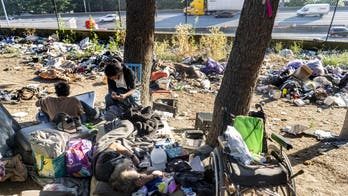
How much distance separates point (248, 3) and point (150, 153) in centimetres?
192

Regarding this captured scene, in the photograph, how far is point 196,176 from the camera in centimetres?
288

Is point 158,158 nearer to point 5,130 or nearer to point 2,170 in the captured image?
point 2,170

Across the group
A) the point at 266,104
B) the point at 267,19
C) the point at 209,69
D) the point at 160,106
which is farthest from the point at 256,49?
the point at 209,69

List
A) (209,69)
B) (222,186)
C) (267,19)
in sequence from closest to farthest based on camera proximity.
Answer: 1. (222,186)
2. (267,19)
3. (209,69)

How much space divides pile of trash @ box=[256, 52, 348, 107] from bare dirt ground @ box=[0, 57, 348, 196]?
258 millimetres

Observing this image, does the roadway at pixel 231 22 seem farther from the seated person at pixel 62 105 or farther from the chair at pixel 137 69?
the seated person at pixel 62 105

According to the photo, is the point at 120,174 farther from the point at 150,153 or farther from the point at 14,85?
the point at 14,85

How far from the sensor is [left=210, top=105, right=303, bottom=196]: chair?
2.39 meters

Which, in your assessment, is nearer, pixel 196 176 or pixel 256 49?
pixel 196 176

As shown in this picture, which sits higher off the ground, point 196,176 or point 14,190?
point 196,176

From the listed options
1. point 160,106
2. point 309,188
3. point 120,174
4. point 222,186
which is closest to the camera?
point 222,186

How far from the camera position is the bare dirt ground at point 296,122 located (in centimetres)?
324

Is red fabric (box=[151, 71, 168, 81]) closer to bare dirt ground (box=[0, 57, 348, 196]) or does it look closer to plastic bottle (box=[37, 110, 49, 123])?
bare dirt ground (box=[0, 57, 348, 196])

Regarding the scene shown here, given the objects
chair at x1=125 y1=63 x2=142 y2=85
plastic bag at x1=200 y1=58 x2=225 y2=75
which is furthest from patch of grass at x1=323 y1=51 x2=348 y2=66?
chair at x1=125 y1=63 x2=142 y2=85
